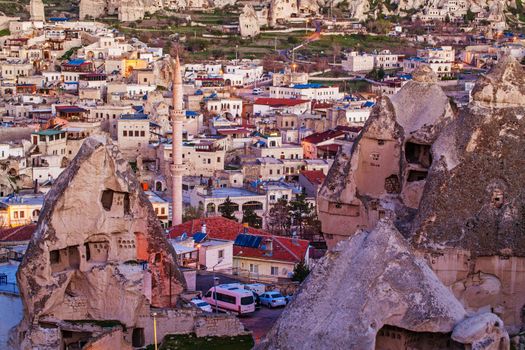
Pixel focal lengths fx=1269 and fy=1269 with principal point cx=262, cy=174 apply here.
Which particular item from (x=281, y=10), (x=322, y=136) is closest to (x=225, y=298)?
(x=322, y=136)

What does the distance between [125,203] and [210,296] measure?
324cm

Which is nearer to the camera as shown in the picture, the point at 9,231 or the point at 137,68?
the point at 9,231

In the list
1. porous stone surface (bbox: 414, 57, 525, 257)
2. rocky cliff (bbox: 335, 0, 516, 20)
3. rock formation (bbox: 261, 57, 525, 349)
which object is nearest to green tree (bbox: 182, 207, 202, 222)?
rock formation (bbox: 261, 57, 525, 349)

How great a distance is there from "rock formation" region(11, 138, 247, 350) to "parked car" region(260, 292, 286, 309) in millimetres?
2864

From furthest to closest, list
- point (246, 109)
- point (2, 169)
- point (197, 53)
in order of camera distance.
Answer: point (197, 53)
point (246, 109)
point (2, 169)

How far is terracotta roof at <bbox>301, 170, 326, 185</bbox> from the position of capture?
54950 mm

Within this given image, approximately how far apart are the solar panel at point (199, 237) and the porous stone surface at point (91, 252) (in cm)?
1033

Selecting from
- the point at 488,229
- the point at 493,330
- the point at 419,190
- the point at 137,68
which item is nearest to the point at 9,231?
the point at 419,190

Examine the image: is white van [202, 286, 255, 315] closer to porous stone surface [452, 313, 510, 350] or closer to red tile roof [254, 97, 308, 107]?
porous stone surface [452, 313, 510, 350]

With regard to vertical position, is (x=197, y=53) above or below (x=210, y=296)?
below

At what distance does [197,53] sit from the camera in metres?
103

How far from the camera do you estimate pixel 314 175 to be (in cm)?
5638

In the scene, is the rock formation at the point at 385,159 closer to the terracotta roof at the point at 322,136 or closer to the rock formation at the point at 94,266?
the rock formation at the point at 94,266

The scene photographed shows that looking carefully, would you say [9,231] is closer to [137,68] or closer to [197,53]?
[137,68]
